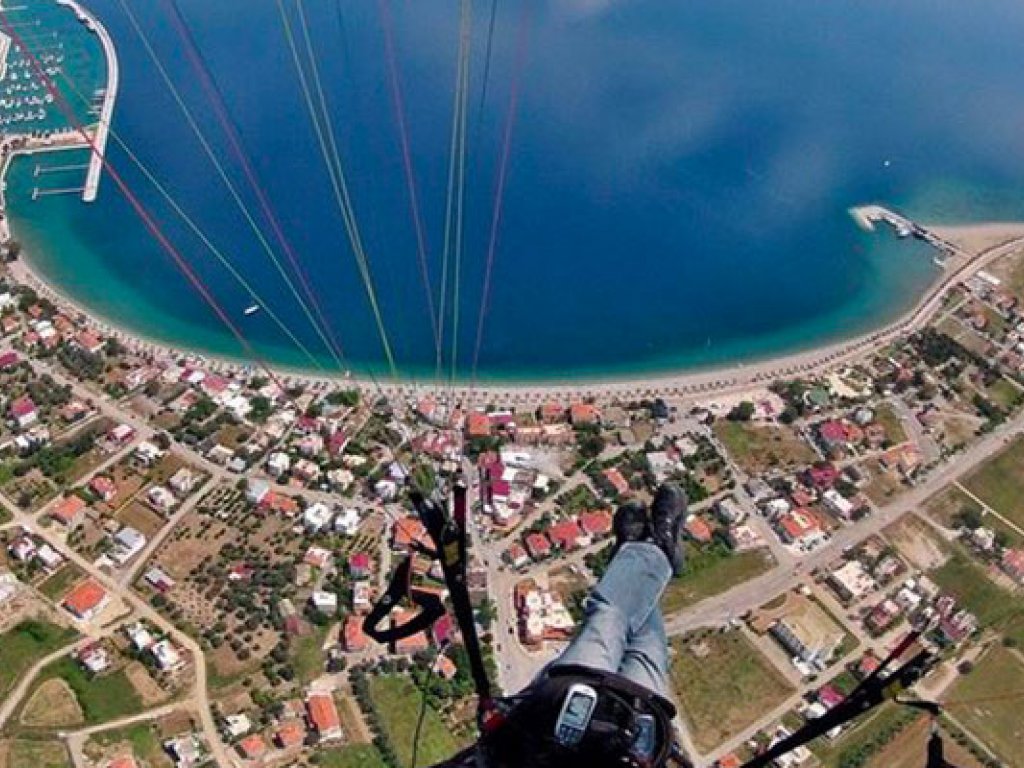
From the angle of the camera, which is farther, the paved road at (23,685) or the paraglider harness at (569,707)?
the paved road at (23,685)

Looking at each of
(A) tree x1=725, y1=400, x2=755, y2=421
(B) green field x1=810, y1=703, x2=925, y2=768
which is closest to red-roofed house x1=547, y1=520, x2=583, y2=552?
(A) tree x1=725, y1=400, x2=755, y2=421

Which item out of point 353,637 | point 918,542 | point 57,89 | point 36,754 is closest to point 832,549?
point 918,542

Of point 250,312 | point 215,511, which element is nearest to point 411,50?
point 250,312

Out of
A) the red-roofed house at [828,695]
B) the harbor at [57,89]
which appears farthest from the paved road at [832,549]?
the harbor at [57,89]

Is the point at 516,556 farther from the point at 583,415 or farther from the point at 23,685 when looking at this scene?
the point at 23,685

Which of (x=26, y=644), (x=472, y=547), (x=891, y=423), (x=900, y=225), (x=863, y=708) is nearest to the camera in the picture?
(x=863, y=708)

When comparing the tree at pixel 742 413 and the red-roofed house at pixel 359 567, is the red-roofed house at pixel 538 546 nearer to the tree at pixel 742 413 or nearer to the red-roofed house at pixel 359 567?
the red-roofed house at pixel 359 567
